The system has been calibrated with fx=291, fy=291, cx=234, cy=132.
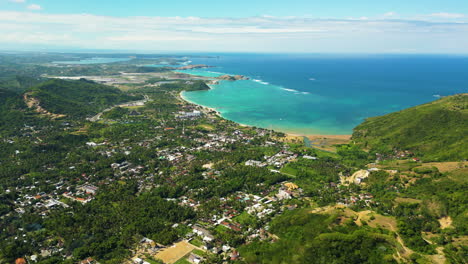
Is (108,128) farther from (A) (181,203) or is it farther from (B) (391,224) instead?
(B) (391,224)

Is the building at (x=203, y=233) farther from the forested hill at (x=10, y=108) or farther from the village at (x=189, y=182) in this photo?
the forested hill at (x=10, y=108)

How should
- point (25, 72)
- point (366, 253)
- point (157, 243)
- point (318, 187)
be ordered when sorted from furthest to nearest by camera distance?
point (25, 72), point (318, 187), point (157, 243), point (366, 253)

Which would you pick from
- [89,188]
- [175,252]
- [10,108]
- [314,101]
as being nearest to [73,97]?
[10,108]

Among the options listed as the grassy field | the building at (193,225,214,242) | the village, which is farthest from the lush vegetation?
the grassy field

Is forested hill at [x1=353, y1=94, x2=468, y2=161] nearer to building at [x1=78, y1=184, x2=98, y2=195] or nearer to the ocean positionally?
the ocean

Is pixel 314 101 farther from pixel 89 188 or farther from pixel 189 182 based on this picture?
pixel 89 188

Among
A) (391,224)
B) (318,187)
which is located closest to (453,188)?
(391,224)

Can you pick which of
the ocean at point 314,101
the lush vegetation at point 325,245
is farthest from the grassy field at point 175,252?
the ocean at point 314,101
